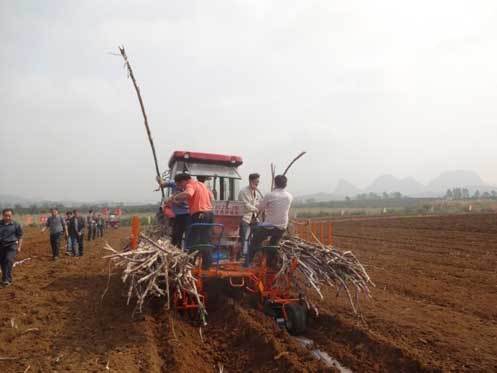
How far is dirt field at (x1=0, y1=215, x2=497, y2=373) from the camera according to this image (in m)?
4.59

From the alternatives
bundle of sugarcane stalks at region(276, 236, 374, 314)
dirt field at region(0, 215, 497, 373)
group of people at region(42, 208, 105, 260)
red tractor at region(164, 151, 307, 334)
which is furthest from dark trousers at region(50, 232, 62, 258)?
bundle of sugarcane stalks at region(276, 236, 374, 314)

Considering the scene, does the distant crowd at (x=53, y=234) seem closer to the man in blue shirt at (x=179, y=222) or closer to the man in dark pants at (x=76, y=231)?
the man in dark pants at (x=76, y=231)

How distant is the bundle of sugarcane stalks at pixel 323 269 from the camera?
6.04 metres

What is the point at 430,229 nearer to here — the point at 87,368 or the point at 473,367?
the point at 473,367

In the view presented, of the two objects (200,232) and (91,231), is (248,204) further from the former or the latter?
(91,231)

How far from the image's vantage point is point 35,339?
16.9 ft

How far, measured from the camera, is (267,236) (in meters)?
6.47

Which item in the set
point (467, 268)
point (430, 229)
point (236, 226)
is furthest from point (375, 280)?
point (430, 229)

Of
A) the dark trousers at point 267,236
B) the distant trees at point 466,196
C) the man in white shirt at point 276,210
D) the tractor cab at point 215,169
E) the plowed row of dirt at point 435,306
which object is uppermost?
the distant trees at point 466,196

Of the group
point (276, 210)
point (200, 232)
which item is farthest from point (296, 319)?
point (200, 232)

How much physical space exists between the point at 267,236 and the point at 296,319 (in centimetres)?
133

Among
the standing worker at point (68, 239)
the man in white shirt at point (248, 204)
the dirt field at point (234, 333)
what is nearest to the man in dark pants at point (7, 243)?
the dirt field at point (234, 333)

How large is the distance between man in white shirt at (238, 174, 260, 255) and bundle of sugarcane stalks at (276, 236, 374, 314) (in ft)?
3.75

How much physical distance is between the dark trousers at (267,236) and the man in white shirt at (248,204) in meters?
0.63
